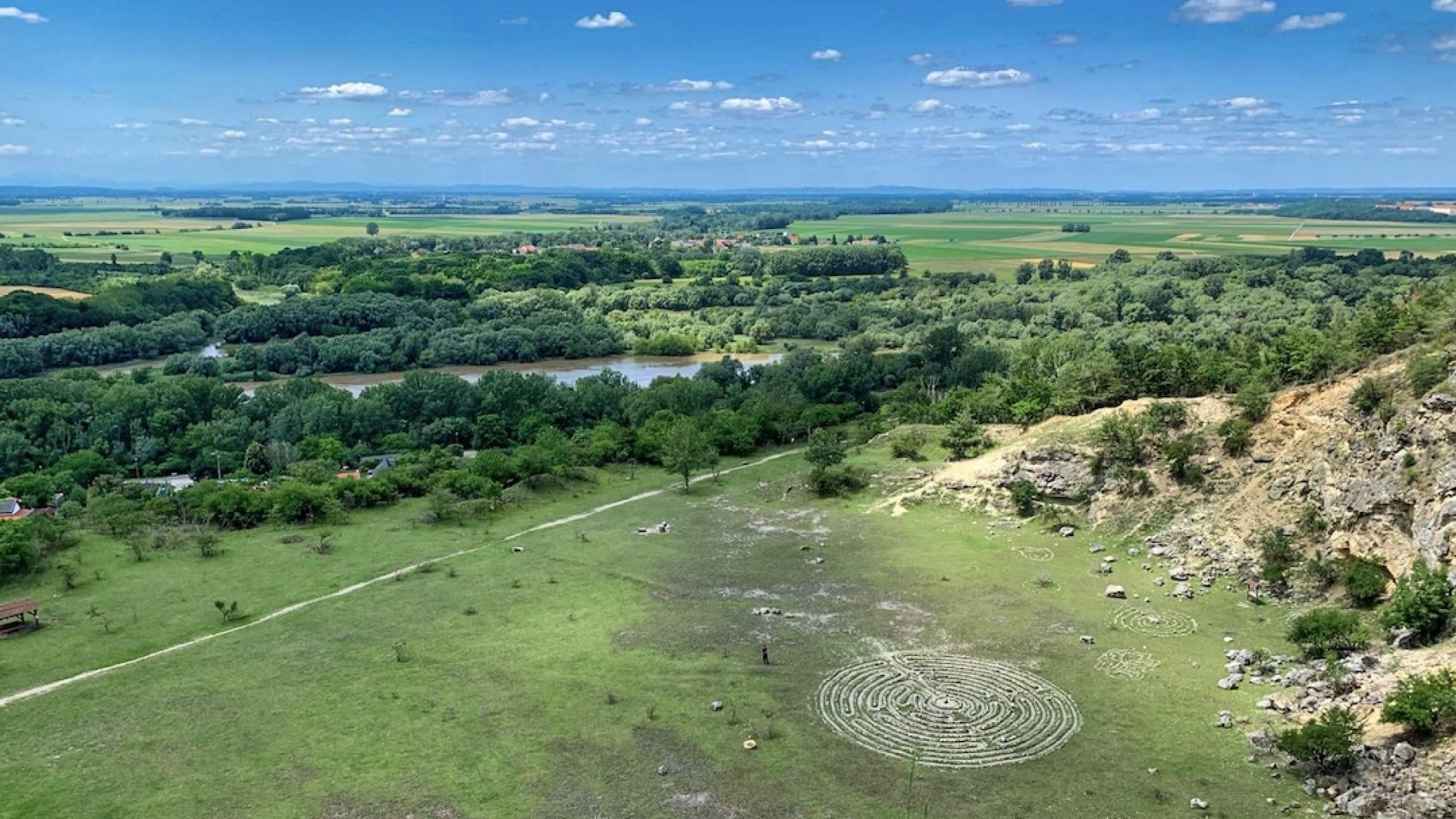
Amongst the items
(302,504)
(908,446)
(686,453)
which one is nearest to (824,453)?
(908,446)

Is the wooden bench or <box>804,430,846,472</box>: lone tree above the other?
<box>804,430,846,472</box>: lone tree

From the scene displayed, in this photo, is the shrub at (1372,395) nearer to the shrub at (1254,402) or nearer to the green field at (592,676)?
the shrub at (1254,402)

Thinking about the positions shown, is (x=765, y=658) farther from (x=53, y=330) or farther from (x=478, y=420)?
(x=53, y=330)

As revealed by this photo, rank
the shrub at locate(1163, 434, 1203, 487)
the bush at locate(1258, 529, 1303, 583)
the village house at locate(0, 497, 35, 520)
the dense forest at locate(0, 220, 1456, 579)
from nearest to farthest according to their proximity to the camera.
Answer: the bush at locate(1258, 529, 1303, 583) → the shrub at locate(1163, 434, 1203, 487) → the village house at locate(0, 497, 35, 520) → the dense forest at locate(0, 220, 1456, 579)

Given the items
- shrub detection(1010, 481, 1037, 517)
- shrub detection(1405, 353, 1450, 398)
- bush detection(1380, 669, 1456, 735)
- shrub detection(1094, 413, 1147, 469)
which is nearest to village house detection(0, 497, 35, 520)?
shrub detection(1010, 481, 1037, 517)

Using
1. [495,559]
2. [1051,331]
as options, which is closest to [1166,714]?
[495,559]

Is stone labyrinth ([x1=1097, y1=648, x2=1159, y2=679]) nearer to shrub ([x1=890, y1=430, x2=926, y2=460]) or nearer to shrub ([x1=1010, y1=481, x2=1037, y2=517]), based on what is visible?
shrub ([x1=1010, y1=481, x2=1037, y2=517])
